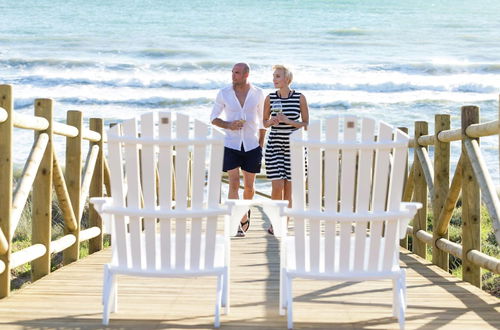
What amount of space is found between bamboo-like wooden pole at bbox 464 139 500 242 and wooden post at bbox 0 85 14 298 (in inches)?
103

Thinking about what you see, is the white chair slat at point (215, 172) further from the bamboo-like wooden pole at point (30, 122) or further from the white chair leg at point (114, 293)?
the bamboo-like wooden pole at point (30, 122)

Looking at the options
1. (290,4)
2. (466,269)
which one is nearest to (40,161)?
(466,269)

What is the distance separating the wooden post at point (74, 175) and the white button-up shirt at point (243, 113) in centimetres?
112

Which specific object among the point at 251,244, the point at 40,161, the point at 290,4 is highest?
the point at 290,4

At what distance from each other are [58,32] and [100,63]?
4770mm

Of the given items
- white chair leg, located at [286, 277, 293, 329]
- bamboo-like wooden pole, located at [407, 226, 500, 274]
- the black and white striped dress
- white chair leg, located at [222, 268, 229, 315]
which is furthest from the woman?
white chair leg, located at [286, 277, 293, 329]

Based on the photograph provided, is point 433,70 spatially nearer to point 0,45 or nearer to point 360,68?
point 360,68

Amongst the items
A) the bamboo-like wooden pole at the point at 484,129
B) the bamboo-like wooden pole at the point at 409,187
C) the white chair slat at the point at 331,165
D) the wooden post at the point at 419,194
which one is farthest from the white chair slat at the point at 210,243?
the bamboo-like wooden pole at the point at 409,187

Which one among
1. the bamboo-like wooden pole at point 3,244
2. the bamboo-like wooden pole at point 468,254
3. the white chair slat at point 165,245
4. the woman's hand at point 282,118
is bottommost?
the bamboo-like wooden pole at point 468,254

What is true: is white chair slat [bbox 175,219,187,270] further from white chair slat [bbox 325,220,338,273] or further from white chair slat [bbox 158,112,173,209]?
white chair slat [bbox 325,220,338,273]

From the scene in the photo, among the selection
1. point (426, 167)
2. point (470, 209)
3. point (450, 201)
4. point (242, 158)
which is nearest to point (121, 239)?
point (470, 209)

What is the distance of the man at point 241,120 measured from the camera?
6.65 meters

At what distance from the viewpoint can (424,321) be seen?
3.97 meters

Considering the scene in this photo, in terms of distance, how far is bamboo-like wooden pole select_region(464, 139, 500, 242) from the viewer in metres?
4.55
